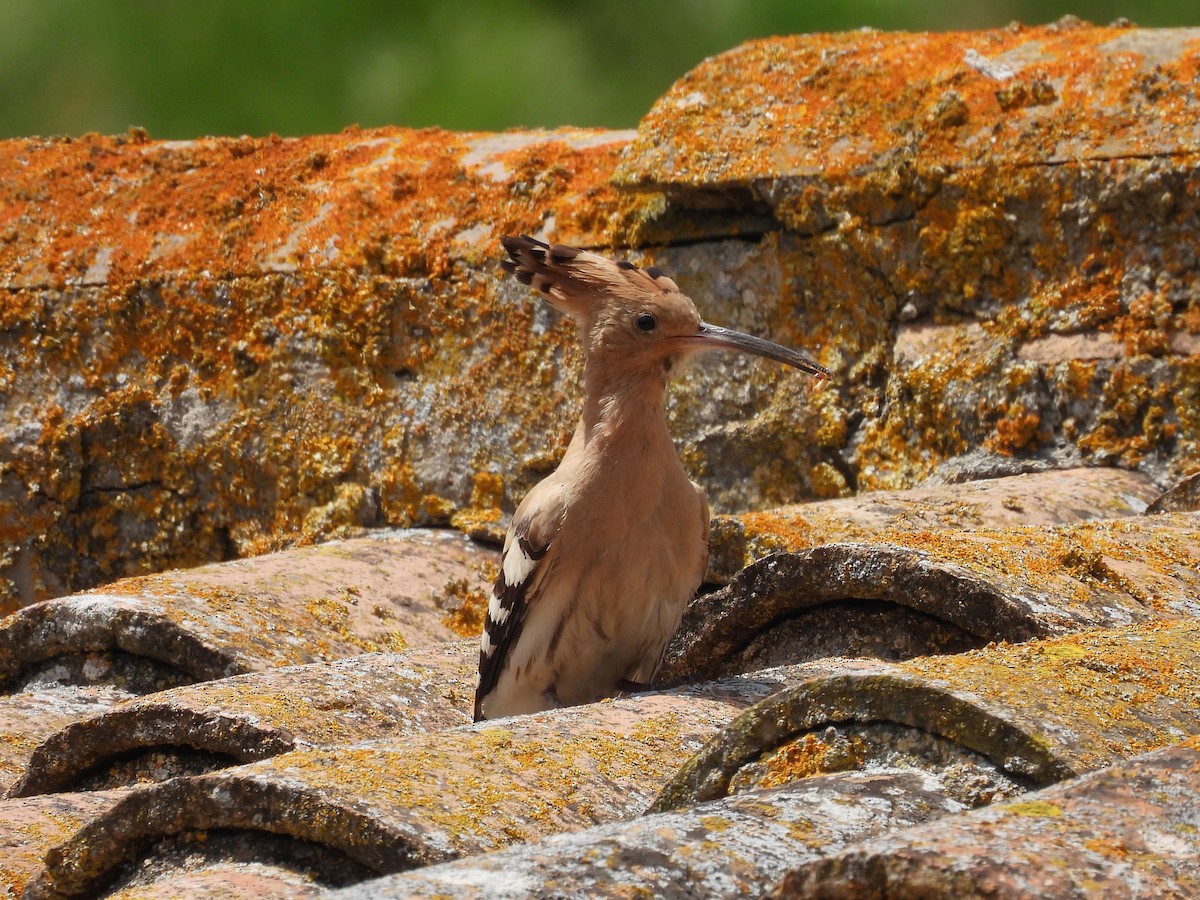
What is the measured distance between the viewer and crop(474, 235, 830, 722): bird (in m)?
4.09

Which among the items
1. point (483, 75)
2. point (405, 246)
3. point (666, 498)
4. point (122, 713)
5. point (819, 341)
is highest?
point (483, 75)

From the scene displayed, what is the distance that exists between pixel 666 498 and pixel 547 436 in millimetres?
1778

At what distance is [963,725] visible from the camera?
243 cm

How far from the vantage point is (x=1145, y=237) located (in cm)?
550

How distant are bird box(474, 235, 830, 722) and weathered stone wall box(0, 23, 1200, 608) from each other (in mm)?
1483

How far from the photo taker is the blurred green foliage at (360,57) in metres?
10.1

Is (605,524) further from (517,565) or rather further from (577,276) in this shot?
(577,276)

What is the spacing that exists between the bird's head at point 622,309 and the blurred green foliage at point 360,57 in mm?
5560

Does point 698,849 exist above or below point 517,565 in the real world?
below

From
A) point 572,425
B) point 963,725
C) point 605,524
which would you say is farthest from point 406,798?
point 572,425

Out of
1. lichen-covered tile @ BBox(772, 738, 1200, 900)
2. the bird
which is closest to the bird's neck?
the bird

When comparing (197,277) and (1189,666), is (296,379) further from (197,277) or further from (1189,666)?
(1189,666)

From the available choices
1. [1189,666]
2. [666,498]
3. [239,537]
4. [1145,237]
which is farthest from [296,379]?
[1189,666]

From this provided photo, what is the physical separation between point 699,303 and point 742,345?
5.74ft
